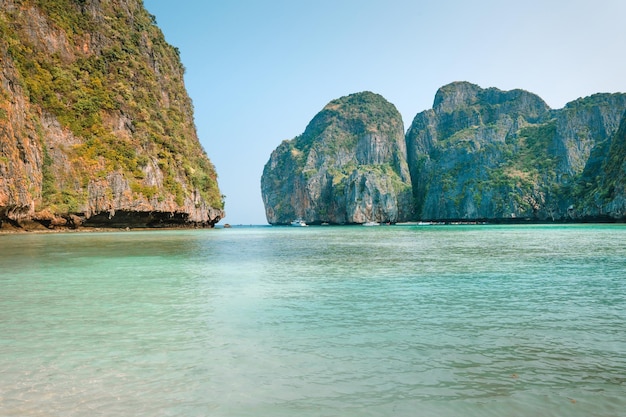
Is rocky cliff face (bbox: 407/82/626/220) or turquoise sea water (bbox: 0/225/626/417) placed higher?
rocky cliff face (bbox: 407/82/626/220)

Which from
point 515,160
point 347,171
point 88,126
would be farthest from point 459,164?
point 88,126

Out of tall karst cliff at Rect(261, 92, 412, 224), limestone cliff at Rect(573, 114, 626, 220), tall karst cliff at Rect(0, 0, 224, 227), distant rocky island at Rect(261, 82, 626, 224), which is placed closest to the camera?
tall karst cliff at Rect(0, 0, 224, 227)

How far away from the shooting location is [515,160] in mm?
147875

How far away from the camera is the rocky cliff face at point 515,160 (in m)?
128

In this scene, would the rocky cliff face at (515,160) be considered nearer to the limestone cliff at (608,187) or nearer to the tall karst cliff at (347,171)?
the limestone cliff at (608,187)

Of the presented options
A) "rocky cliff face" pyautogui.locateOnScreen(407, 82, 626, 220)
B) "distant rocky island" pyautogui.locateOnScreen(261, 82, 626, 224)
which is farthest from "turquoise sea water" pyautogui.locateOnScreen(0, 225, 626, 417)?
"rocky cliff face" pyautogui.locateOnScreen(407, 82, 626, 220)

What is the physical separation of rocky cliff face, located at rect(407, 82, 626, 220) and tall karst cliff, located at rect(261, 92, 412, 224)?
14188 millimetres

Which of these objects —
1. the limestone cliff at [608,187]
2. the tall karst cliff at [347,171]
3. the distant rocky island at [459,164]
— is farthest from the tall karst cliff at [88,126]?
the tall karst cliff at [347,171]

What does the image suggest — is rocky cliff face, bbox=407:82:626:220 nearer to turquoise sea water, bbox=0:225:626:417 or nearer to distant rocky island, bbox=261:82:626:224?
distant rocky island, bbox=261:82:626:224

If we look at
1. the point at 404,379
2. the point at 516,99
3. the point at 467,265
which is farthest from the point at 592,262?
the point at 516,99

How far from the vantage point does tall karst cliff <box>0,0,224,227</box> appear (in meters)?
41.3

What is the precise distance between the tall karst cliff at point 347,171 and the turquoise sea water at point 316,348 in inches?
5487

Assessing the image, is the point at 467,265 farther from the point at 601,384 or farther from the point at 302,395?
the point at 302,395

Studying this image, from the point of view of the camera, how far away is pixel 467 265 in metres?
16.0
